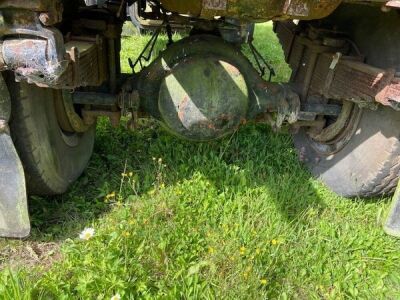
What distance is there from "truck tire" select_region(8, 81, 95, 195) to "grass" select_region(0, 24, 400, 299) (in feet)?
0.63

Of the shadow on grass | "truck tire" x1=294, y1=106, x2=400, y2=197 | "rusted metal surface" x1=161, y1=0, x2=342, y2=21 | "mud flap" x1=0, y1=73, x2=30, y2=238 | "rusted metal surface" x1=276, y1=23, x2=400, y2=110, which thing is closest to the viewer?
"rusted metal surface" x1=161, y1=0, x2=342, y2=21

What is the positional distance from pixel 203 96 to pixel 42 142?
777 mm

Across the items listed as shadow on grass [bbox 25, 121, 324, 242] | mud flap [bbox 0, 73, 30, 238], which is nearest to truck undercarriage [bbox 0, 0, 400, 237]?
mud flap [bbox 0, 73, 30, 238]

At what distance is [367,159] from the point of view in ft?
7.66

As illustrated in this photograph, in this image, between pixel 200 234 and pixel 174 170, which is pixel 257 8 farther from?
pixel 174 170

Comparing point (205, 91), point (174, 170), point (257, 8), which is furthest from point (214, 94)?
point (174, 170)

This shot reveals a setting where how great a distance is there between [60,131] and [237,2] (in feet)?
4.09

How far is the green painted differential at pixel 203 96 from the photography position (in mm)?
1990

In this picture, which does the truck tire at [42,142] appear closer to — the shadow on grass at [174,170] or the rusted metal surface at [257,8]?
the shadow on grass at [174,170]

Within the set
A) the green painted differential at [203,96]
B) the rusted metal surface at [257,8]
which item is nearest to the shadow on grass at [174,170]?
the green painted differential at [203,96]

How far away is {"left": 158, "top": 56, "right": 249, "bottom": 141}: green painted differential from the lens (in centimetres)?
199

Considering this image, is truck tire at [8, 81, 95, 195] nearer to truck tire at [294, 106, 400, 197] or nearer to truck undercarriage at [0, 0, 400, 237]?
truck undercarriage at [0, 0, 400, 237]

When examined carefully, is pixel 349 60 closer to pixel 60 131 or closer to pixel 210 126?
pixel 210 126

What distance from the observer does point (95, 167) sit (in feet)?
9.01
